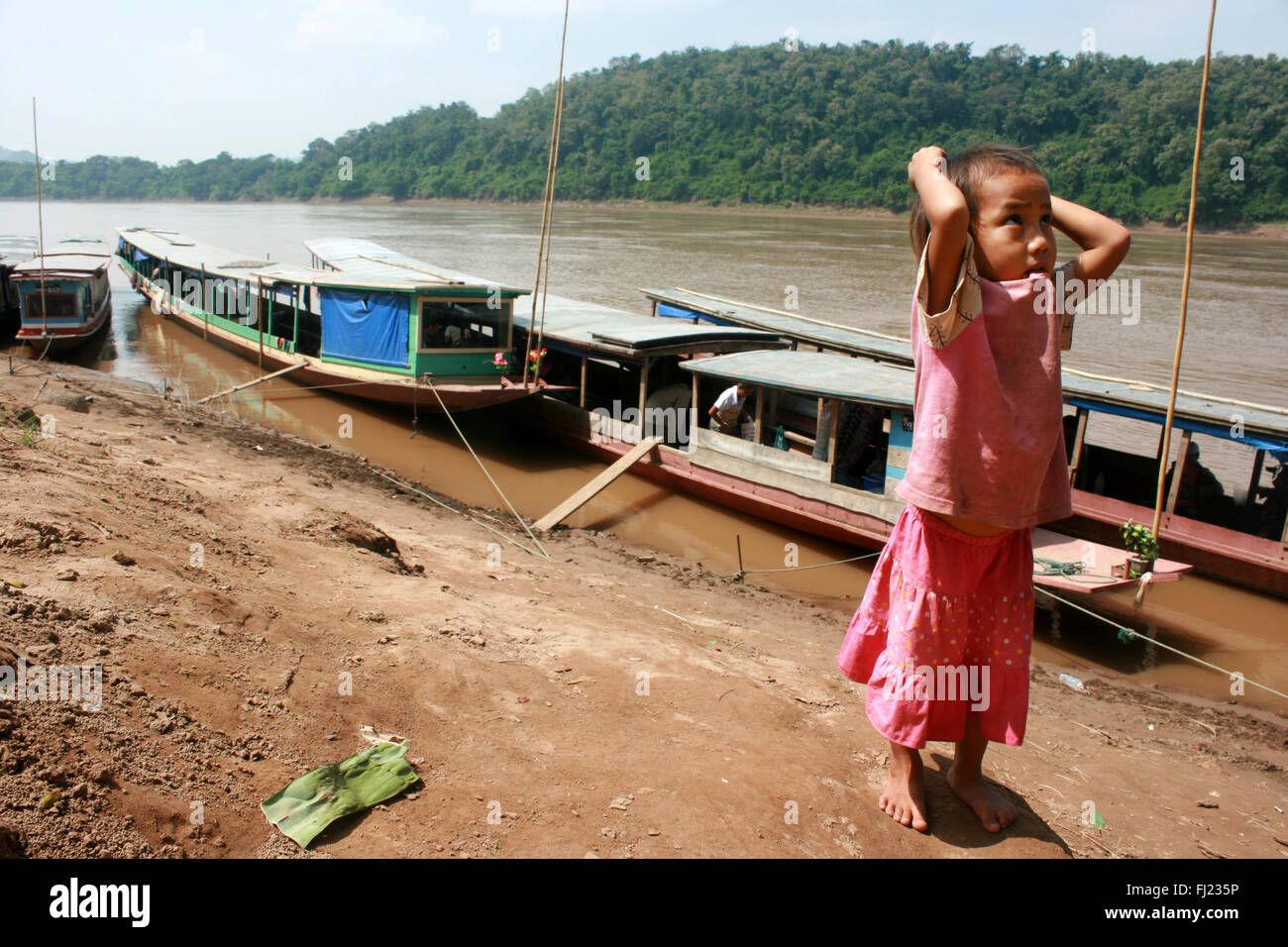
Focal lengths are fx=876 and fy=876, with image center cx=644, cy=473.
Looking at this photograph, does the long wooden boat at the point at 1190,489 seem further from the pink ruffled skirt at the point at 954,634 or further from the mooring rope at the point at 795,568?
the pink ruffled skirt at the point at 954,634

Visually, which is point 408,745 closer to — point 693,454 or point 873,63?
point 693,454

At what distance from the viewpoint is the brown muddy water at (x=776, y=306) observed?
24.4ft

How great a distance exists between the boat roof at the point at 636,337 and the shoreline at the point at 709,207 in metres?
19.4

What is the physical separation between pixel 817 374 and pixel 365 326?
6.51 m

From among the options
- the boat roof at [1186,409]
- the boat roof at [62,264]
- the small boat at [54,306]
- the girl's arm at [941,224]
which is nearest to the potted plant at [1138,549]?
the boat roof at [1186,409]

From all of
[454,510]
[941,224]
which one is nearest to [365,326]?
[454,510]

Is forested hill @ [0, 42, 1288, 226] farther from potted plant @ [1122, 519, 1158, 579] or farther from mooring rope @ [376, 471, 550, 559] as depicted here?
potted plant @ [1122, 519, 1158, 579]

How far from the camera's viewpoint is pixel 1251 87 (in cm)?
4266

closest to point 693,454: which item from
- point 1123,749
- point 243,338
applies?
point 1123,749

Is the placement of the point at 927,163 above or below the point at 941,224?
above

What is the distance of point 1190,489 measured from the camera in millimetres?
8391

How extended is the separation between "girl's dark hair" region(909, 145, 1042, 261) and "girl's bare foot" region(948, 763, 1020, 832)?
1.56 m

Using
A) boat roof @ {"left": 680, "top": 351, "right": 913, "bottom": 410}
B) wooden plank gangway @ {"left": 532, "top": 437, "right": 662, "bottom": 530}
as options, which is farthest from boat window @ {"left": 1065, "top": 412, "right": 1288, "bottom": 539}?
wooden plank gangway @ {"left": 532, "top": 437, "right": 662, "bottom": 530}

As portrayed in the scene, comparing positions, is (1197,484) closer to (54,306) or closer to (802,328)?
(802,328)
